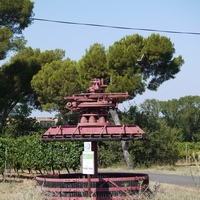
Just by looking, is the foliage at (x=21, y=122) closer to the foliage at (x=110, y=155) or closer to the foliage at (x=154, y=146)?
the foliage at (x=110, y=155)

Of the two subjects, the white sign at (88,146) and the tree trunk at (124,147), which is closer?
the white sign at (88,146)

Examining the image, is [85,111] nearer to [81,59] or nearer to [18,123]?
[81,59]

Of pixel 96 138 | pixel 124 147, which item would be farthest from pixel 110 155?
pixel 96 138

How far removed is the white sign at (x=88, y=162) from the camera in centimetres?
998

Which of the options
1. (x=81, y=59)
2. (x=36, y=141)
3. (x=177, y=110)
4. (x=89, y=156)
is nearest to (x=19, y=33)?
(x=81, y=59)

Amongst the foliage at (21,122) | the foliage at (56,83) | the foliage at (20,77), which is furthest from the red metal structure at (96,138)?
the foliage at (21,122)

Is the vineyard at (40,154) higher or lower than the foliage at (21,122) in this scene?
lower

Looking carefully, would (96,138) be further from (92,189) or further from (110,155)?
(110,155)

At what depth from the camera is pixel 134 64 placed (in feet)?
95.2

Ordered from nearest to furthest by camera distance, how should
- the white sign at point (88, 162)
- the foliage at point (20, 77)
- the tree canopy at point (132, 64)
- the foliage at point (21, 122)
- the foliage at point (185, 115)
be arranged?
the white sign at point (88, 162)
the tree canopy at point (132, 64)
the foliage at point (20, 77)
the foliage at point (21, 122)
the foliage at point (185, 115)

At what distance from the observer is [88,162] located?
33.1ft

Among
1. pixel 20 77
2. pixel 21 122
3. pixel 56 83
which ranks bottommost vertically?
pixel 21 122

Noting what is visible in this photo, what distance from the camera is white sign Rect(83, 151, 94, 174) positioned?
32.8ft

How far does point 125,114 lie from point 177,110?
4685cm
